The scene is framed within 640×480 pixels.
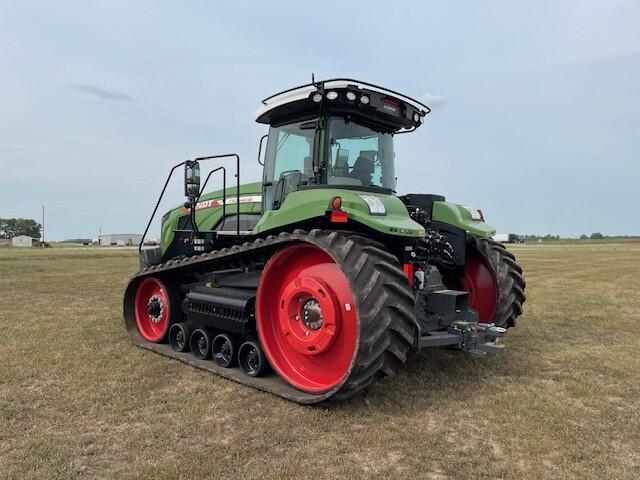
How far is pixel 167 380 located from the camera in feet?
19.0

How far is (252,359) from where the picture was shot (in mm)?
5949

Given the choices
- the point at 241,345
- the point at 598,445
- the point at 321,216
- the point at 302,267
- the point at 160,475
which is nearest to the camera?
the point at 160,475

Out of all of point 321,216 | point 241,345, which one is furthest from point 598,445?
point 241,345

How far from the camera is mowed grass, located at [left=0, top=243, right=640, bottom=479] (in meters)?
3.70

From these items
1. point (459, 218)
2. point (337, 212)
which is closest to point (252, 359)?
point (337, 212)

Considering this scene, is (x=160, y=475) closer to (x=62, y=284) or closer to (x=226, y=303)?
(x=226, y=303)

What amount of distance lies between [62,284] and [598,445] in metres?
15.5

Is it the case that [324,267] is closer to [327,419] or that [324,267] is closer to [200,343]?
[327,419]

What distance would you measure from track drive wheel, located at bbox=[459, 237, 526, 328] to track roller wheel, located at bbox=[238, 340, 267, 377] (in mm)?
3123

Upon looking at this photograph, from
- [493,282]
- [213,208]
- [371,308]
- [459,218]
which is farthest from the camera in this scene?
[213,208]

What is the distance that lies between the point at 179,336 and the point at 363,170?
3440mm

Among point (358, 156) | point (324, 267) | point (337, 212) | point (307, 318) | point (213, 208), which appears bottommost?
point (307, 318)

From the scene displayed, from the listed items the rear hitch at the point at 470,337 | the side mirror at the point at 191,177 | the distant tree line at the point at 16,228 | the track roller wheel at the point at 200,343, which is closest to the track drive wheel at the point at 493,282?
the rear hitch at the point at 470,337

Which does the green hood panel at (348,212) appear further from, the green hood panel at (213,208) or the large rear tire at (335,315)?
the green hood panel at (213,208)
